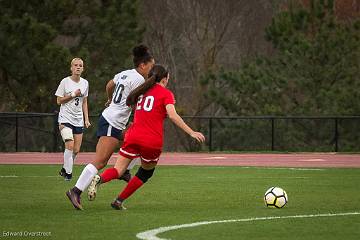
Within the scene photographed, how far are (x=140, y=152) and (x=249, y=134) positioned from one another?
27.4 meters

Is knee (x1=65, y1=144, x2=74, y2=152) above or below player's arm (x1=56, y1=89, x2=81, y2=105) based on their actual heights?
below

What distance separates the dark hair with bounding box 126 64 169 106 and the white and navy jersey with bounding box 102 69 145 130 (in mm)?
1258

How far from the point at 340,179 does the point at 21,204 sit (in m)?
8.50

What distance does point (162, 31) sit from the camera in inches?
2021

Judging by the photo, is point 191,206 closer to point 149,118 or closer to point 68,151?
point 149,118

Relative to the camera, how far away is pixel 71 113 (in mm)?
20062

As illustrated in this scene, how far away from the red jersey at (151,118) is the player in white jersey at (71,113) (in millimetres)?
6733

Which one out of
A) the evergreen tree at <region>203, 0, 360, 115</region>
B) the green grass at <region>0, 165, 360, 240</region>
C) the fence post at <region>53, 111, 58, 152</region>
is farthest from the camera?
the evergreen tree at <region>203, 0, 360, 115</region>

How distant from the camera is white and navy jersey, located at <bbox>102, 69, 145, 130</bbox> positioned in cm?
1436

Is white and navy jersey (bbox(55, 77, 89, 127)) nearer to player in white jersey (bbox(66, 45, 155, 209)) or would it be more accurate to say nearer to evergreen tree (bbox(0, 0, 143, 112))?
player in white jersey (bbox(66, 45, 155, 209))

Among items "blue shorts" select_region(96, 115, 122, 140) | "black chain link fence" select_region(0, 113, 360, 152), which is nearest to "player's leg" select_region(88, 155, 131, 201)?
"blue shorts" select_region(96, 115, 122, 140)

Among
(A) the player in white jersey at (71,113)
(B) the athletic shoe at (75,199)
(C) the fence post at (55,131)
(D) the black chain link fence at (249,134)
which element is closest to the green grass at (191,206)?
(B) the athletic shoe at (75,199)

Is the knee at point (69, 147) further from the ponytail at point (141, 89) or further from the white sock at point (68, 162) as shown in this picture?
the ponytail at point (141, 89)

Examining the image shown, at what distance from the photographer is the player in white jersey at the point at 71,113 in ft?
64.8
